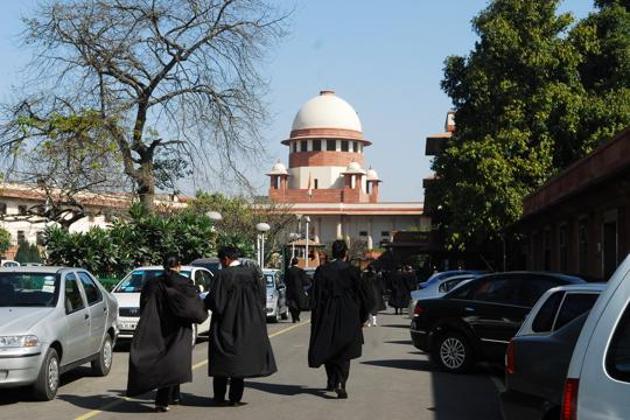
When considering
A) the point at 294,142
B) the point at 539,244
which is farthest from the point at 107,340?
the point at 294,142

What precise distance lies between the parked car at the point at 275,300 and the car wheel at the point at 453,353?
11598 mm

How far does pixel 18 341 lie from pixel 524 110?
25.5m

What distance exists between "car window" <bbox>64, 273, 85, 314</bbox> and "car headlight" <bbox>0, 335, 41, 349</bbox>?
1.17 meters

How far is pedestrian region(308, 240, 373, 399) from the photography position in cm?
1030

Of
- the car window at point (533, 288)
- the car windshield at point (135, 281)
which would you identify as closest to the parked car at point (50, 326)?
the car windshield at point (135, 281)

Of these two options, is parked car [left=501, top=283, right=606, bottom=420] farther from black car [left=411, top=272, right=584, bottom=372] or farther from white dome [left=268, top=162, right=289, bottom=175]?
white dome [left=268, top=162, right=289, bottom=175]

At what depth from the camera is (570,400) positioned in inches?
171

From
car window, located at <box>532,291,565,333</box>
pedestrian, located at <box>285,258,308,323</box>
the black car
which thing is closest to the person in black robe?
pedestrian, located at <box>285,258,308,323</box>

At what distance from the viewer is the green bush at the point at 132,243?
25.2 meters

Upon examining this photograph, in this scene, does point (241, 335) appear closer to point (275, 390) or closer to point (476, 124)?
point (275, 390)

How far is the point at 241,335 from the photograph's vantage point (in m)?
9.55

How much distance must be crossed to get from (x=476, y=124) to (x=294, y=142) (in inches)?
3020

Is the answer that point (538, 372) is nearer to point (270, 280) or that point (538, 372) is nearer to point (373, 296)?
point (373, 296)

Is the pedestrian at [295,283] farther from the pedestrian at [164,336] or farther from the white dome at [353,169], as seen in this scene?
the white dome at [353,169]
